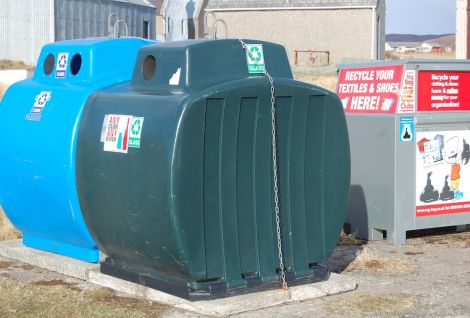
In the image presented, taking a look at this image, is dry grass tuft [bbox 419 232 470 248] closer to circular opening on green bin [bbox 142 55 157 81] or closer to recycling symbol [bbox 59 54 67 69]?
circular opening on green bin [bbox 142 55 157 81]

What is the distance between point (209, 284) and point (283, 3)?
1713 inches

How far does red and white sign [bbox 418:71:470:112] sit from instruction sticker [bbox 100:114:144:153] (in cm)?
335

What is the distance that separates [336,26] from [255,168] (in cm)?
4226

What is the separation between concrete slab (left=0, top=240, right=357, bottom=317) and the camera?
567cm

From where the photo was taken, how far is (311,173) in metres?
6.23

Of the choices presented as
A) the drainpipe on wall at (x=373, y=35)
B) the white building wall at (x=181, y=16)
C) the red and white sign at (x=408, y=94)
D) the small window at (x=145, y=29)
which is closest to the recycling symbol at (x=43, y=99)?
the red and white sign at (x=408, y=94)

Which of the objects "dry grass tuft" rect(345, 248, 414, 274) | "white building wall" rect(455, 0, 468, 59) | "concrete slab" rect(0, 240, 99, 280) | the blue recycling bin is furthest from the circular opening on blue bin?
"white building wall" rect(455, 0, 468, 59)

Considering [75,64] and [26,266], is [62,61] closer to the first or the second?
[75,64]

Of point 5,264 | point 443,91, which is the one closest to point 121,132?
point 5,264

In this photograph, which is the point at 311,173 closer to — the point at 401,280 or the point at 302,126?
the point at 302,126

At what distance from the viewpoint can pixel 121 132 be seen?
592 cm

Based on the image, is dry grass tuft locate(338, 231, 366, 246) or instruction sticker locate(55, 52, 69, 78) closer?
instruction sticker locate(55, 52, 69, 78)

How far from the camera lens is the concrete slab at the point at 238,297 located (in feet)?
18.5

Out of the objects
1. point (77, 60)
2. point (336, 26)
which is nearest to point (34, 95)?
point (77, 60)
